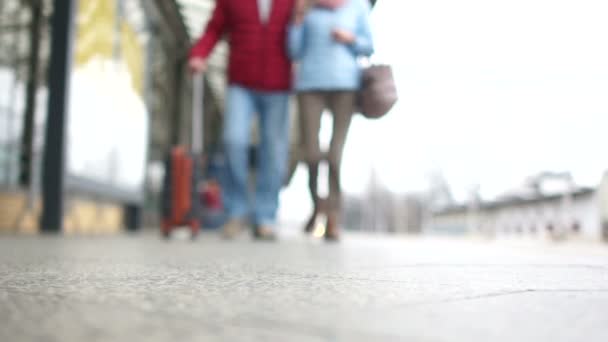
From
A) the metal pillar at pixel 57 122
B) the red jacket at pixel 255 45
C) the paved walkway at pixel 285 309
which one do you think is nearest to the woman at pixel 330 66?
the red jacket at pixel 255 45

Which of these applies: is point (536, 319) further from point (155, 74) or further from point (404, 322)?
point (155, 74)

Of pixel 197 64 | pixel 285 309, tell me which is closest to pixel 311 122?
pixel 197 64

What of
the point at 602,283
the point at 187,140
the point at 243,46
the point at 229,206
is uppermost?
the point at 187,140

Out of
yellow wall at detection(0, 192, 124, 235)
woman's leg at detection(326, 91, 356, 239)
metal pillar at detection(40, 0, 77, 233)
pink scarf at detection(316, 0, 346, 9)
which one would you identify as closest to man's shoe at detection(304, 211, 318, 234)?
woman's leg at detection(326, 91, 356, 239)

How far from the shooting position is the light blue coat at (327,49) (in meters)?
3.17

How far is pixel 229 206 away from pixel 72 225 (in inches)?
142

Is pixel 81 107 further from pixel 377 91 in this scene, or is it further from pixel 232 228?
pixel 377 91

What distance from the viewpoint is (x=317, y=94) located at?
130 inches

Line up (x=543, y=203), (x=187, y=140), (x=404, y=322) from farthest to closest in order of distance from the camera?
(x=543, y=203), (x=187, y=140), (x=404, y=322)

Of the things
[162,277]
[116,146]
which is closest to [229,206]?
[162,277]

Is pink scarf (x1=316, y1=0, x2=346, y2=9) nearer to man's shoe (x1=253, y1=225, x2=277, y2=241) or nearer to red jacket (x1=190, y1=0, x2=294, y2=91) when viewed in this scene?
red jacket (x1=190, y1=0, x2=294, y2=91)

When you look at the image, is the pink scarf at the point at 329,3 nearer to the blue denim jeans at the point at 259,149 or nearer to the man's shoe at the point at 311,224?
the blue denim jeans at the point at 259,149

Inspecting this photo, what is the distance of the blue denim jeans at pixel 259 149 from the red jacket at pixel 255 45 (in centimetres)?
8

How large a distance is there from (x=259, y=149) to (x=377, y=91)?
79cm
